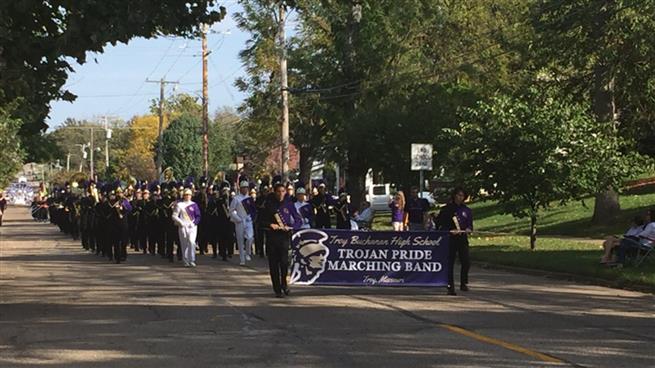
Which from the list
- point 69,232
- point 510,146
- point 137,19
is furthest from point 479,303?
point 69,232

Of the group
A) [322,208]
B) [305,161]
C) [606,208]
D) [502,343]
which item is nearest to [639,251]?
[322,208]

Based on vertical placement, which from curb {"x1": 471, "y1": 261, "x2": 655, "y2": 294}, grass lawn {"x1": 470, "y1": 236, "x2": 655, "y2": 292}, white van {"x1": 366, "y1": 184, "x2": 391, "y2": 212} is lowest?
curb {"x1": 471, "y1": 261, "x2": 655, "y2": 294}

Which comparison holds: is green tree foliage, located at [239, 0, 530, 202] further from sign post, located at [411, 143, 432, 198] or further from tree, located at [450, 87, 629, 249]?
tree, located at [450, 87, 629, 249]

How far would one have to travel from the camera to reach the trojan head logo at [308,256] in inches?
609

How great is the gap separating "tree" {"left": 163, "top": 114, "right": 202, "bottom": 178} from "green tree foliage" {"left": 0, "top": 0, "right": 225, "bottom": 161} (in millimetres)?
72255

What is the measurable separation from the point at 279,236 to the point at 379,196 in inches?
1877

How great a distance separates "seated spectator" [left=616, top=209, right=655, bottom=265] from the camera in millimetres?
18578

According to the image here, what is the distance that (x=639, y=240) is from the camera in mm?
18828

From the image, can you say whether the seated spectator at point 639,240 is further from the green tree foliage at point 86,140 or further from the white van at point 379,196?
the green tree foliage at point 86,140

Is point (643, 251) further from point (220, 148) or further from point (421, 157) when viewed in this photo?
point (220, 148)

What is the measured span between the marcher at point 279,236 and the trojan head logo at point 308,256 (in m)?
0.31

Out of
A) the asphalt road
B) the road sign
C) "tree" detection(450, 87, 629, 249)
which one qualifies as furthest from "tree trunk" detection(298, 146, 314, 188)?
the asphalt road

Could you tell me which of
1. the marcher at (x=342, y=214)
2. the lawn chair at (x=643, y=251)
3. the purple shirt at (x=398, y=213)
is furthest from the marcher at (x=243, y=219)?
the lawn chair at (x=643, y=251)

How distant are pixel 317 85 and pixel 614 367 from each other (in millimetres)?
36012
